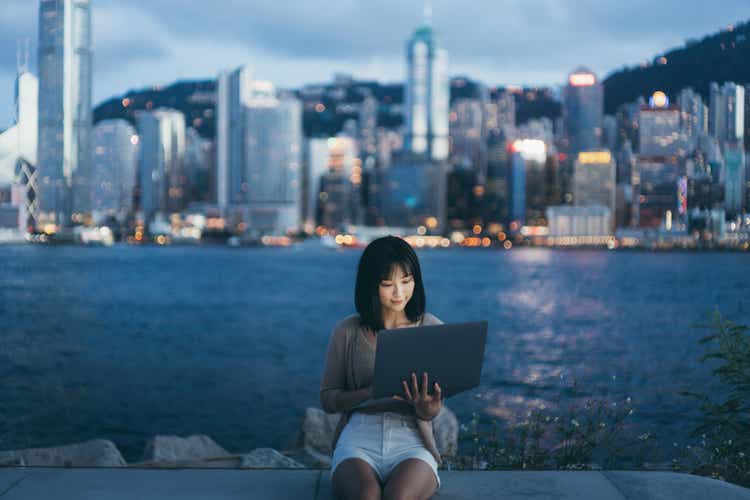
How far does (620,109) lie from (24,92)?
969 cm

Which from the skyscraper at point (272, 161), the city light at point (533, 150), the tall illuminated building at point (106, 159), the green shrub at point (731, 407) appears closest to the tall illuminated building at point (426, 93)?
the skyscraper at point (272, 161)

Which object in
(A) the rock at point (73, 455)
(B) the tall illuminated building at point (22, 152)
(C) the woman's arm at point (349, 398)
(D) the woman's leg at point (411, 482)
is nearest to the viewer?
(D) the woman's leg at point (411, 482)

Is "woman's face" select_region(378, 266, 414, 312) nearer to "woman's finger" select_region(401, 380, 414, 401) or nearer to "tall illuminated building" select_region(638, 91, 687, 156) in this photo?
"woman's finger" select_region(401, 380, 414, 401)

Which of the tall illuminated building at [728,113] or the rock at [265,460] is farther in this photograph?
the tall illuminated building at [728,113]

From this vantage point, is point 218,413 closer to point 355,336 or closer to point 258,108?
point 355,336

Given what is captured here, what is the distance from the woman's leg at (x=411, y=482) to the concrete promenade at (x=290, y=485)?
0.65ft

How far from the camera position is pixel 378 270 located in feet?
10.3

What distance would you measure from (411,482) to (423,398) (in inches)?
10.9

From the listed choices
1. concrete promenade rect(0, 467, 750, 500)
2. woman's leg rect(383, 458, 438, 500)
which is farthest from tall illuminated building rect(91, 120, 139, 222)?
woman's leg rect(383, 458, 438, 500)

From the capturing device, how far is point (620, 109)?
45.4 ft

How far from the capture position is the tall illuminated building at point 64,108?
705 centimetres

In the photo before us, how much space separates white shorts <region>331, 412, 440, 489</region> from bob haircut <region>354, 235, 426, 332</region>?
0.33 meters

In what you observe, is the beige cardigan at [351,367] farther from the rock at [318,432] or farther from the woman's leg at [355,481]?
the rock at [318,432]

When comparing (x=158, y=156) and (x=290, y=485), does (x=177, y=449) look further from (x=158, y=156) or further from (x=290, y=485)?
(x=158, y=156)
